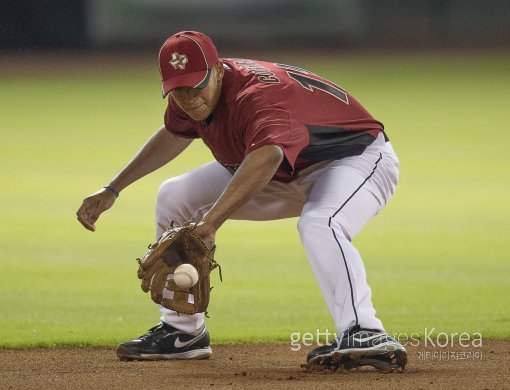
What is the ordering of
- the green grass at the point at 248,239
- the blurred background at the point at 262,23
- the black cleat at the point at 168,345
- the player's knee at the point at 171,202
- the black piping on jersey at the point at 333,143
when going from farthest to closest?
1. the blurred background at the point at 262,23
2. the green grass at the point at 248,239
3. the player's knee at the point at 171,202
4. the black cleat at the point at 168,345
5. the black piping on jersey at the point at 333,143

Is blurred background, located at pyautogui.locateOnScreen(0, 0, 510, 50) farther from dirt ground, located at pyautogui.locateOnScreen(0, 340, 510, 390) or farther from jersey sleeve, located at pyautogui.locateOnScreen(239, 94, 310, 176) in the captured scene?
jersey sleeve, located at pyautogui.locateOnScreen(239, 94, 310, 176)

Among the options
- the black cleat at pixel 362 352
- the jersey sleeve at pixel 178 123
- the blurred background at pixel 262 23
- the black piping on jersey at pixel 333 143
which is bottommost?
the black cleat at pixel 362 352

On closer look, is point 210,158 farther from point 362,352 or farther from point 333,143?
point 362,352

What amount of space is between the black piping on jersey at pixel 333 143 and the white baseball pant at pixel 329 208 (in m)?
0.04

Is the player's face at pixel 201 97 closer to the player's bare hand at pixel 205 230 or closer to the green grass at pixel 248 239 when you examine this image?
the player's bare hand at pixel 205 230

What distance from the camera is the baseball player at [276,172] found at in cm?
409

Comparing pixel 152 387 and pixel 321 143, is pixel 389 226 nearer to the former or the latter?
pixel 321 143

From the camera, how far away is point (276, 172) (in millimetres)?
4465

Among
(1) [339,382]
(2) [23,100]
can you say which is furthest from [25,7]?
(1) [339,382]

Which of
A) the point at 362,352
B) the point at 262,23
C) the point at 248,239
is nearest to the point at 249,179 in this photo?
the point at 362,352

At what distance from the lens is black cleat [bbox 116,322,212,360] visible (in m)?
4.71

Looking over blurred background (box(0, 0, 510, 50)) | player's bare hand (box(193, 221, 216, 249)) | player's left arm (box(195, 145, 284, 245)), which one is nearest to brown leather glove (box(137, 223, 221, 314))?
player's bare hand (box(193, 221, 216, 249))

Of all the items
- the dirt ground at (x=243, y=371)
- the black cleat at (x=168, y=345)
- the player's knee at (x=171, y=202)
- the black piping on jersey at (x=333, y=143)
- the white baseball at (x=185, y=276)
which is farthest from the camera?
the player's knee at (x=171, y=202)

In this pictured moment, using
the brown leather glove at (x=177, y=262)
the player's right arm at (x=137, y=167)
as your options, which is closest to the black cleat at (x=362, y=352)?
the brown leather glove at (x=177, y=262)
